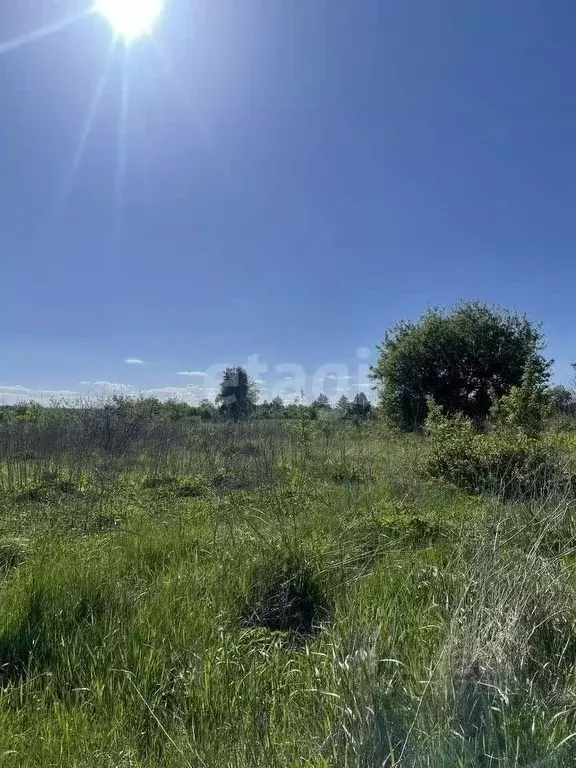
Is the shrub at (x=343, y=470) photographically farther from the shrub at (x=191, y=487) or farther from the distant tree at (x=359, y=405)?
the distant tree at (x=359, y=405)

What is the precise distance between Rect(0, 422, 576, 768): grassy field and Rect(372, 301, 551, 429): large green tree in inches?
451

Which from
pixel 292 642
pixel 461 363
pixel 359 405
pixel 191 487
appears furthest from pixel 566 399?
pixel 292 642

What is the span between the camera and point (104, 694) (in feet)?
6.61

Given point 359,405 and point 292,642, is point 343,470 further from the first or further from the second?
point 359,405

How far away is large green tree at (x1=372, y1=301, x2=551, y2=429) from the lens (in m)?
15.3

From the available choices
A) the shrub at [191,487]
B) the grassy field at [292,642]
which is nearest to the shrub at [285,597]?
the grassy field at [292,642]

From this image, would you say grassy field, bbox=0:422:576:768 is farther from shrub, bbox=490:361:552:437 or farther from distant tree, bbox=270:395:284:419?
distant tree, bbox=270:395:284:419

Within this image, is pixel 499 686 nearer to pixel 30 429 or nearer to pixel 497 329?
pixel 30 429

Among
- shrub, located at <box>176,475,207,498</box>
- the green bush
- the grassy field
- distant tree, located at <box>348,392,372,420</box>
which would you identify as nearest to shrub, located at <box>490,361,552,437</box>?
the green bush

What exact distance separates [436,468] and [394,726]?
6.28 metres

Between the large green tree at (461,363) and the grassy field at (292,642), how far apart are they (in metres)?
11.5

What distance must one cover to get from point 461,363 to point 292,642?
14438 millimetres

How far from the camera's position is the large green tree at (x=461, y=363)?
15328 millimetres

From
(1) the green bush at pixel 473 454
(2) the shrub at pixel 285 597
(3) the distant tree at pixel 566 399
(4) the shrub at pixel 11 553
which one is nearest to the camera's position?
(2) the shrub at pixel 285 597
